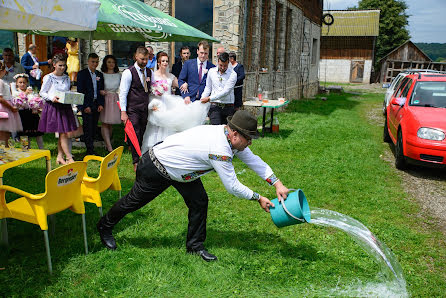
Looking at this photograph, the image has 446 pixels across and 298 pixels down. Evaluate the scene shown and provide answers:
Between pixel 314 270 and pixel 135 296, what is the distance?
5.99 ft

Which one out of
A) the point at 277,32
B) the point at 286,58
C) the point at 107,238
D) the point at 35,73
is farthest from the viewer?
the point at 286,58

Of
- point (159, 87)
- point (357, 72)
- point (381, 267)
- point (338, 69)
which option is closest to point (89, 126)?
point (159, 87)

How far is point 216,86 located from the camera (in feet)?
24.6

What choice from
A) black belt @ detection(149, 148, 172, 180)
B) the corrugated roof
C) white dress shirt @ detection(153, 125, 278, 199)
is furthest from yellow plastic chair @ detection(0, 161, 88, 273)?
the corrugated roof

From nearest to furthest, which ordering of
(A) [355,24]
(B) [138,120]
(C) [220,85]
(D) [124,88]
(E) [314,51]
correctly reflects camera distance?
(D) [124,88], (B) [138,120], (C) [220,85], (E) [314,51], (A) [355,24]

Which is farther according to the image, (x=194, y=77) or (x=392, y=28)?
(x=392, y=28)

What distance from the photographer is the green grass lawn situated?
366 cm

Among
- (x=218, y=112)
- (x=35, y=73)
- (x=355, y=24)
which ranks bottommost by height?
(x=218, y=112)

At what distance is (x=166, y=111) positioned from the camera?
242 inches

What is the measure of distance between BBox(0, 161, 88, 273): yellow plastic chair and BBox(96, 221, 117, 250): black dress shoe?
0.69 feet

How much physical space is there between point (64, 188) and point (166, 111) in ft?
8.63

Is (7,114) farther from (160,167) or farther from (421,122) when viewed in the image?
(421,122)

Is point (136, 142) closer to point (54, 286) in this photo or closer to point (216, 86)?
point (216, 86)

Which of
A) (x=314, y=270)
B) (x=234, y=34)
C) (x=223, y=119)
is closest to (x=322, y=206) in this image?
(x=314, y=270)
